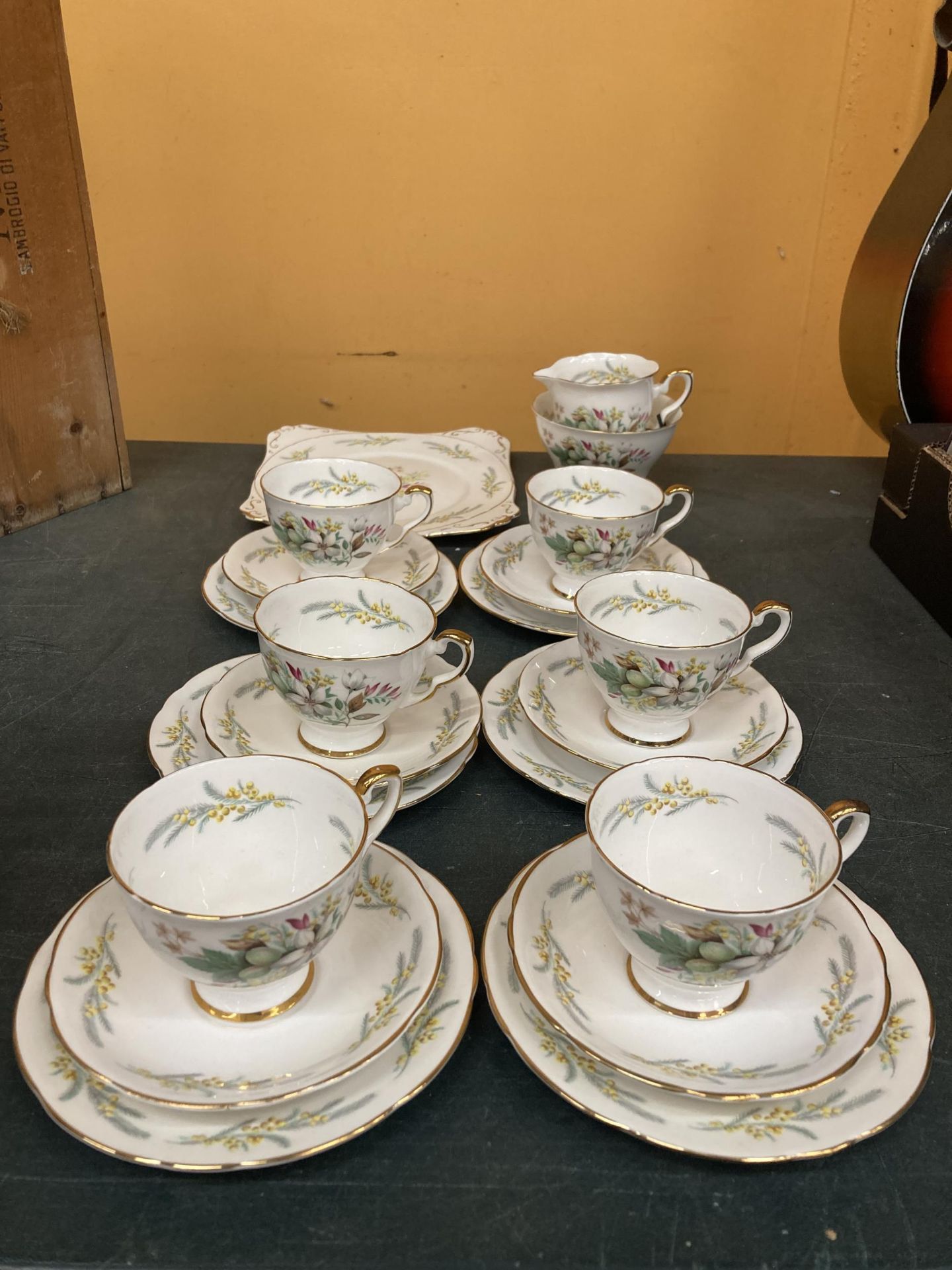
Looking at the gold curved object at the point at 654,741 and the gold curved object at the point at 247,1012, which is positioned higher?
the gold curved object at the point at 247,1012

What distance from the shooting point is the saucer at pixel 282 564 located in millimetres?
1021

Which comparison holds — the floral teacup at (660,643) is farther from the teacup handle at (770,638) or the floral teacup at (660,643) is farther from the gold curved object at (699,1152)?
the gold curved object at (699,1152)

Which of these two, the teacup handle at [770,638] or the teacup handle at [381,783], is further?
the teacup handle at [770,638]

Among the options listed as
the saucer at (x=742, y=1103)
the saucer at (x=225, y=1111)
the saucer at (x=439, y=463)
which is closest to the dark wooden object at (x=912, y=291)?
the saucer at (x=439, y=463)

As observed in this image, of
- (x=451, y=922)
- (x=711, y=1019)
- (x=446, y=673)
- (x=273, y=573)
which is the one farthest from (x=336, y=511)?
(x=711, y=1019)

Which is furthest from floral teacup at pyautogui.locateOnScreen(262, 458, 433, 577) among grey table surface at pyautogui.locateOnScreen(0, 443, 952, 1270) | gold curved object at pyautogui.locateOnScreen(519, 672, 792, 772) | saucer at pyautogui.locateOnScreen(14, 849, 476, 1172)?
saucer at pyautogui.locateOnScreen(14, 849, 476, 1172)

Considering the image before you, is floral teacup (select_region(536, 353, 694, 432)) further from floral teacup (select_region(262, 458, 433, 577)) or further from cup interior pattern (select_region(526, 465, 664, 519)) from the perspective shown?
floral teacup (select_region(262, 458, 433, 577))

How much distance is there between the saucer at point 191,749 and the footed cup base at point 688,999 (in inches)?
8.7

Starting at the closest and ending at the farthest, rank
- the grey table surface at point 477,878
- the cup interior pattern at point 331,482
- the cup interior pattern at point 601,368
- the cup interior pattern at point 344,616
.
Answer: the grey table surface at point 477,878 < the cup interior pattern at point 344,616 < the cup interior pattern at point 331,482 < the cup interior pattern at point 601,368

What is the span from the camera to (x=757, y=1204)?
0.48 metres

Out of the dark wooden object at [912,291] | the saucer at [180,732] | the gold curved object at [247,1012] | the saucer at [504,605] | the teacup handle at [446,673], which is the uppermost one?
the dark wooden object at [912,291]

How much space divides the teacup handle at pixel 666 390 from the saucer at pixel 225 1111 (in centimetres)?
86

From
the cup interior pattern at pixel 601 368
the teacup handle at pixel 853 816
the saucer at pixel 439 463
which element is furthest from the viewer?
the cup interior pattern at pixel 601 368

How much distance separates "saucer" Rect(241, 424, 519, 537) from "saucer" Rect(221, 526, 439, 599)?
5 cm
